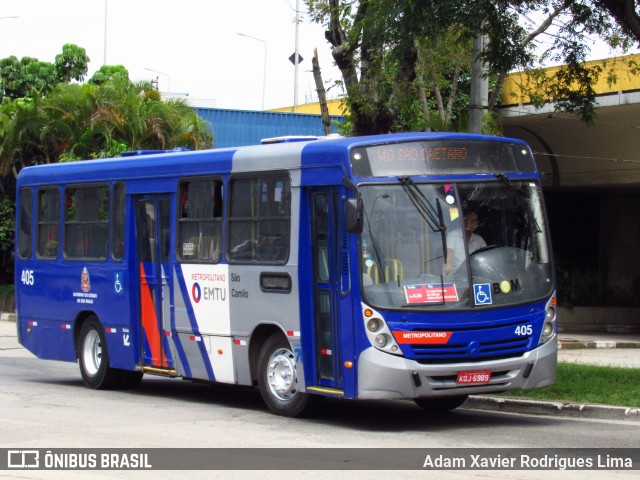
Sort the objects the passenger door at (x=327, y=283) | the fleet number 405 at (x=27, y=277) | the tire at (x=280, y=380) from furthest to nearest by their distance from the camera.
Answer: the fleet number 405 at (x=27, y=277), the tire at (x=280, y=380), the passenger door at (x=327, y=283)

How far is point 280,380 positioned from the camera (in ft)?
40.7

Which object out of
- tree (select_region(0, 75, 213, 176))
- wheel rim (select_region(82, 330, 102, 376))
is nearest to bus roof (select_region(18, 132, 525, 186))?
wheel rim (select_region(82, 330, 102, 376))

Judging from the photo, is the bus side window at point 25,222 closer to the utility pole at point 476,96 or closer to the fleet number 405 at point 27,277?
the fleet number 405 at point 27,277

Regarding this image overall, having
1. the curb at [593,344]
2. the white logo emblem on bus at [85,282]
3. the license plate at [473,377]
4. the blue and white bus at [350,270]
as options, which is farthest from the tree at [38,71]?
the license plate at [473,377]

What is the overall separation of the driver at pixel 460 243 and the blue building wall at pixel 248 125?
25.0 metres

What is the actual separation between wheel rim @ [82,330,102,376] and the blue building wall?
20.6m

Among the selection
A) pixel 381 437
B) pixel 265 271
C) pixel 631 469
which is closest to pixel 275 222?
pixel 265 271

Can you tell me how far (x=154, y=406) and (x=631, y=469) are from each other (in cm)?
650

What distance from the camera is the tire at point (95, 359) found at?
1550cm

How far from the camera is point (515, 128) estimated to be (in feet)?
94.6

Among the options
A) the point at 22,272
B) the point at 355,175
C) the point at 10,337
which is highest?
the point at 355,175

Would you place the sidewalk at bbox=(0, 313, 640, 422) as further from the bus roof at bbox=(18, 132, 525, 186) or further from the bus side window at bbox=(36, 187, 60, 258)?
the bus side window at bbox=(36, 187, 60, 258)

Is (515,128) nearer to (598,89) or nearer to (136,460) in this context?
(598,89)

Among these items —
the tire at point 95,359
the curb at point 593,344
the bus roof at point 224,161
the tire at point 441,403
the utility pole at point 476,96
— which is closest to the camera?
the bus roof at point 224,161
